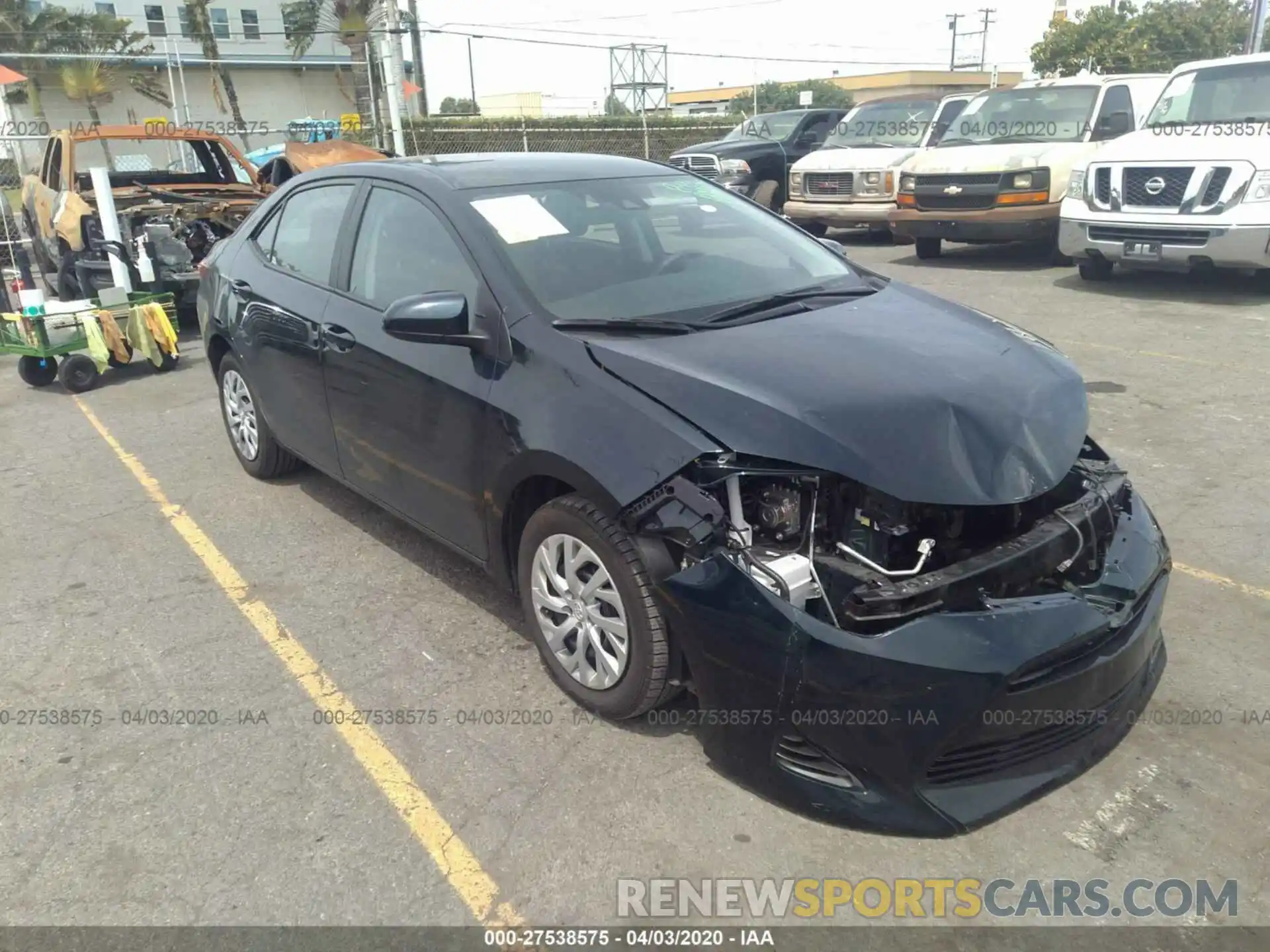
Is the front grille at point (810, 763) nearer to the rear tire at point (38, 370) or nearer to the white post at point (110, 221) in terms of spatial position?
the rear tire at point (38, 370)

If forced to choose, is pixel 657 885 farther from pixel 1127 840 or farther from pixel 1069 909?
pixel 1127 840

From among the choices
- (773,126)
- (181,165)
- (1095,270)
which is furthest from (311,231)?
(773,126)

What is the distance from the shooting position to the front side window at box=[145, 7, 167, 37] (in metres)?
44.3

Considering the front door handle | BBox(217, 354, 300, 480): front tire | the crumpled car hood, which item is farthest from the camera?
BBox(217, 354, 300, 480): front tire

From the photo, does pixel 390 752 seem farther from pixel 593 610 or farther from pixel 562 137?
pixel 562 137

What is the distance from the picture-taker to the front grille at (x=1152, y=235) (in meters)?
8.56

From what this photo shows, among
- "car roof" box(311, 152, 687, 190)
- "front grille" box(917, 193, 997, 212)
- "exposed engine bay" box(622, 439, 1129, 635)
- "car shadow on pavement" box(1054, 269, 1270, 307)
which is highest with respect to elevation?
"car roof" box(311, 152, 687, 190)

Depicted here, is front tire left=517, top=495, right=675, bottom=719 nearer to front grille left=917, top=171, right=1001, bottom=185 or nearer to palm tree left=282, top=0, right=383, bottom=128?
front grille left=917, top=171, right=1001, bottom=185

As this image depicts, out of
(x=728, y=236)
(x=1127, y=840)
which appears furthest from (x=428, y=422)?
(x=1127, y=840)

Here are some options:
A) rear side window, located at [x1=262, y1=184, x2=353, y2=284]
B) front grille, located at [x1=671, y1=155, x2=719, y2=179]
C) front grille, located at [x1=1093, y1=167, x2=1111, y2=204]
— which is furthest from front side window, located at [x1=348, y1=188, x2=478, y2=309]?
front grille, located at [x1=671, y1=155, x2=719, y2=179]

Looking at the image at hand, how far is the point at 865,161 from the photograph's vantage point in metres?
13.3

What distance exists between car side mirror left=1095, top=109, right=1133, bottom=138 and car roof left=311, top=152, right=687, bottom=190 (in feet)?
27.8

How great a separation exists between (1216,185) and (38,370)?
33.2ft

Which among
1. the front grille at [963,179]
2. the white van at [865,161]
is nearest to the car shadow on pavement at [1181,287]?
the front grille at [963,179]
